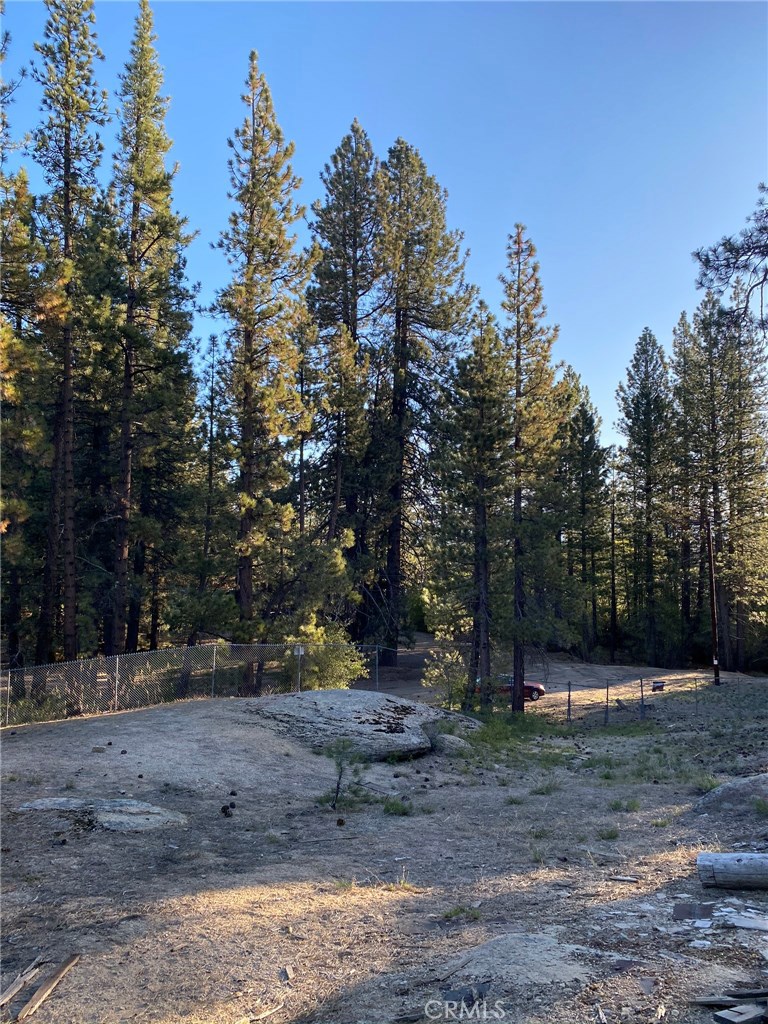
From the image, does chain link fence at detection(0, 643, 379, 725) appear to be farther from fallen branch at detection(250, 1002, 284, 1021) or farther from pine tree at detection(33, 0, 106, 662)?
fallen branch at detection(250, 1002, 284, 1021)

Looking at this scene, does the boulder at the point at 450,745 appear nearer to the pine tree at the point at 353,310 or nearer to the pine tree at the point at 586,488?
the pine tree at the point at 353,310

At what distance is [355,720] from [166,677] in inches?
244

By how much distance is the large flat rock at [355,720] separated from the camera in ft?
45.9

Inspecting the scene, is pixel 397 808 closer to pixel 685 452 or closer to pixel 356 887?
pixel 356 887

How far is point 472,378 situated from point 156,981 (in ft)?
75.9

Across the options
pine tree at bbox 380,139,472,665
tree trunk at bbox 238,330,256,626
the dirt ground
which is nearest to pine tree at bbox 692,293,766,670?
pine tree at bbox 380,139,472,665

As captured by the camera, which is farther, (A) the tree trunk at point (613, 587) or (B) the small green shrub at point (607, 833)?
(A) the tree trunk at point (613, 587)

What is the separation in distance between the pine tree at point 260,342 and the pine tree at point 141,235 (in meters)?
1.98

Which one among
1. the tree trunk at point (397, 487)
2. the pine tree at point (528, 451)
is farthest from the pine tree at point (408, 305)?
the pine tree at point (528, 451)

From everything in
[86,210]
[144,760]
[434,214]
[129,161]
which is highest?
[434,214]

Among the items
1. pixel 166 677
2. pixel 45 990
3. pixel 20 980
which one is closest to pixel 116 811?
pixel 20 980

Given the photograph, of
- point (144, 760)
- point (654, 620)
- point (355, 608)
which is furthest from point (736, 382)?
point (144, 760)

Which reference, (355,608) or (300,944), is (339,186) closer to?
(355,608)

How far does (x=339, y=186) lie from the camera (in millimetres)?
34719
